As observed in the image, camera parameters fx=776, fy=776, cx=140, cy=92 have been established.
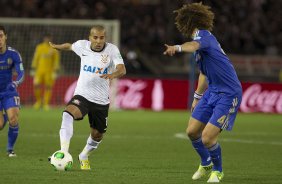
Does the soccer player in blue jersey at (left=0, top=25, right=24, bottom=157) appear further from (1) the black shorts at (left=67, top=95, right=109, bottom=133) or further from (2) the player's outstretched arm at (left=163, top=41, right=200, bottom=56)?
(2) the player's outstretched arm at (left=163, top=41, right=200, bottom=56)

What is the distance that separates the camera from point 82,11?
34781mm

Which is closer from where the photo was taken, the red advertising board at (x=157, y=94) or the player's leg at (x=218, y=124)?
the player's leg at (x=218, y=124)

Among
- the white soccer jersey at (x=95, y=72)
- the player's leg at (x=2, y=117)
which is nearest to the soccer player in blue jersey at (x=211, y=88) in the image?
the white soccer jersey at (x=95, y=72)

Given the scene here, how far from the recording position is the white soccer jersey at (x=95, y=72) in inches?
445

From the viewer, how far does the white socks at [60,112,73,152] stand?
34.5 ft

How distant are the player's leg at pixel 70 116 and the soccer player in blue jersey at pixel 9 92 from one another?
2425mm

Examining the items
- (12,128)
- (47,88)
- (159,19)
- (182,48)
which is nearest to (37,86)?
(47,88)

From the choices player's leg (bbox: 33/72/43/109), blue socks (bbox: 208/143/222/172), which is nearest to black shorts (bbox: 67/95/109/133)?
blue socks (bbox: 208/143/222/172)

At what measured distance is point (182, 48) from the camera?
29.9 feet

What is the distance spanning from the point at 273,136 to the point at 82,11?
57.0 feet

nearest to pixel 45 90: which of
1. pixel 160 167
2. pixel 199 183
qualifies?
pixel 160 167

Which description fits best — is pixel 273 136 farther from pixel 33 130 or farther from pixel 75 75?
pixel 75 75

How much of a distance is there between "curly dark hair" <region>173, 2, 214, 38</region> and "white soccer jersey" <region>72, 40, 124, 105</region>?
155cm

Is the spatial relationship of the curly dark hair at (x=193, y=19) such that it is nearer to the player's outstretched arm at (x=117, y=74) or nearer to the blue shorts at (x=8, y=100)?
the player's outstretched arm at (x=117, y=74)
